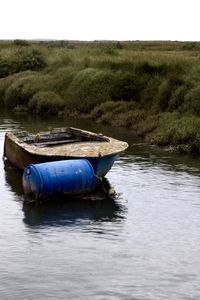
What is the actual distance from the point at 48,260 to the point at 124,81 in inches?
1069

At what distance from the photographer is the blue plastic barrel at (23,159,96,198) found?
17.5 m

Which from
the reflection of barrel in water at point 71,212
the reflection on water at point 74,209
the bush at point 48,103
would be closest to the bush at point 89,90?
the bush at point 48,103

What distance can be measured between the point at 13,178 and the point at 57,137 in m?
3.60

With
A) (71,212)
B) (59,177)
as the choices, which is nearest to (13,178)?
(59,177)

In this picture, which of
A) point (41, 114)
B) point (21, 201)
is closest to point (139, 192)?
point (21, 201)

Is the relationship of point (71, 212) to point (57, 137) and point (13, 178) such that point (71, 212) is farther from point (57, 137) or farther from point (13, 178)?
point (57, 137)

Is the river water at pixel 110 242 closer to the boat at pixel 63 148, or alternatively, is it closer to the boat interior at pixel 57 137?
the boat at pixel 63 148

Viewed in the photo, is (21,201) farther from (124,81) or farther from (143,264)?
(124,81)

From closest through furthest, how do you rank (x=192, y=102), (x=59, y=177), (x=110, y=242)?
1. (x=110, y=242)
2. (x=59, y=177)
3. (x=192, y=102)

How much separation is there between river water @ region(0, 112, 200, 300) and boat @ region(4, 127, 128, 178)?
1072 millimetres

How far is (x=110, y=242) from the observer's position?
14.8 m

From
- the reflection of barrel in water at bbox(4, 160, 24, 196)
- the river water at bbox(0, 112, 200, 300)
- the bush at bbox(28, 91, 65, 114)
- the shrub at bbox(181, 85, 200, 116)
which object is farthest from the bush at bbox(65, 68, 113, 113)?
the river water at bbox(0, 112, 200, 300)

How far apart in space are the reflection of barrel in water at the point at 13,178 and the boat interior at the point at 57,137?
4.27ft

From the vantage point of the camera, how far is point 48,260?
44.6ft
